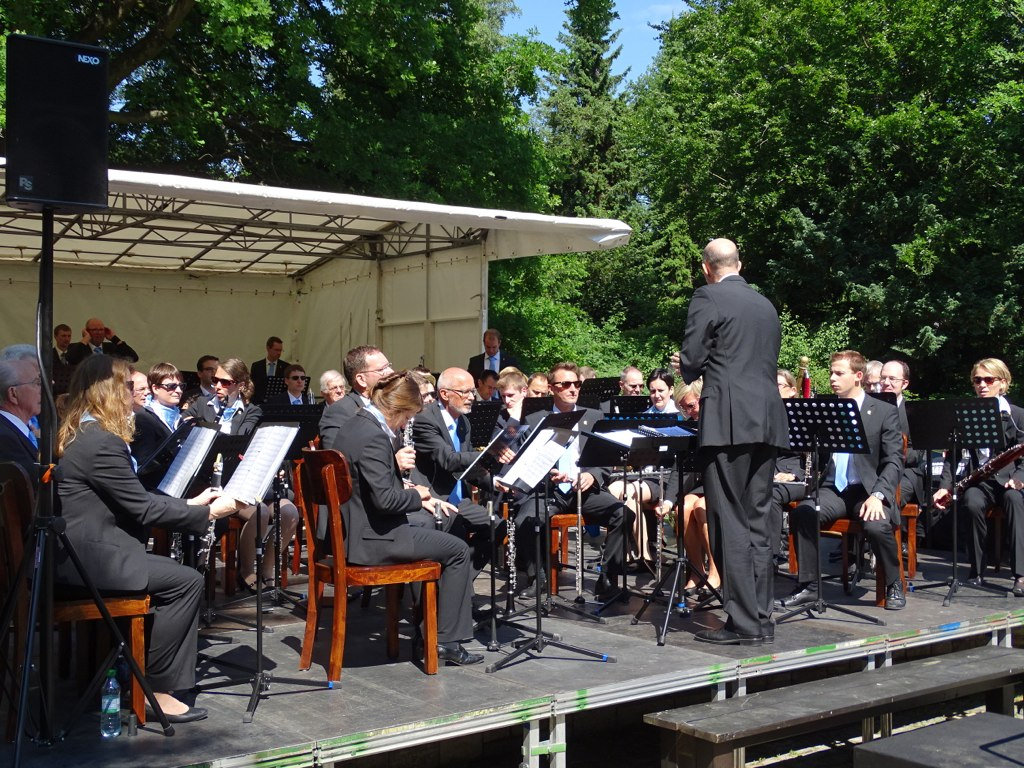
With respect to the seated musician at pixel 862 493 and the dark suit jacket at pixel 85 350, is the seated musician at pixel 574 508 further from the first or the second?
the dark suit jacket at pixel 85 350

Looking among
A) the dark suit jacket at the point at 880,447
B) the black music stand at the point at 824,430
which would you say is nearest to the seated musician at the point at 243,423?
the black music stand at the point at 824,430

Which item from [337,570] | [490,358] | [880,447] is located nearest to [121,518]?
[337,570]

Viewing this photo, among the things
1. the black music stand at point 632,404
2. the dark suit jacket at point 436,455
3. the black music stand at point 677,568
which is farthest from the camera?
the black music stand at point 632,404

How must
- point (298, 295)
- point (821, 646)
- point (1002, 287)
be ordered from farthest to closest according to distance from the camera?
1. point (1002, 287)
2. point (298, 295)
3. point (821, 646)

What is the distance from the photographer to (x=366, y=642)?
18.6ft

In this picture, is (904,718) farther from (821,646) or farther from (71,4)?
(71,4)

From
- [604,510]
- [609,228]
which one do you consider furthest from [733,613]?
[609,228]

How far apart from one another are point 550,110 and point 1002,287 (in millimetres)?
16480

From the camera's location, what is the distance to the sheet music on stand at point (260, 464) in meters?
4.16

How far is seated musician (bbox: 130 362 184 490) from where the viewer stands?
588 centimetres

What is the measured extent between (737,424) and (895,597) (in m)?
2.15

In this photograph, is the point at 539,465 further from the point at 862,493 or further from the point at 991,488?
the point at 991,488

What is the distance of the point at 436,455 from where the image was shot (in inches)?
238

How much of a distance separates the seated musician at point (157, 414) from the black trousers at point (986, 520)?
5.42m
